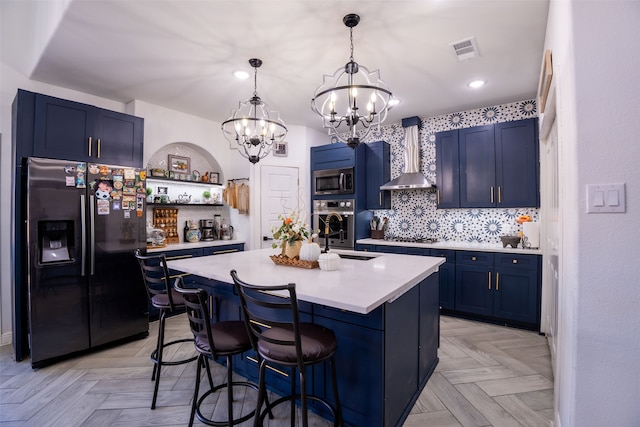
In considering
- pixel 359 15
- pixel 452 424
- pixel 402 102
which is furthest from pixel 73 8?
pixel 452 424

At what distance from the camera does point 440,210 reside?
14.6ft

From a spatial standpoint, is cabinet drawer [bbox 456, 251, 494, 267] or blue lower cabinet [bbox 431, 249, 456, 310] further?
blue lower cabinet [bbox 431, 249, 456, 310]

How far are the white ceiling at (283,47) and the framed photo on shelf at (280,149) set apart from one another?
1.14 meters

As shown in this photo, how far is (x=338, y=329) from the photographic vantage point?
1754 millimetres

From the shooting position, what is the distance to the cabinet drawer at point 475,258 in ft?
11.6

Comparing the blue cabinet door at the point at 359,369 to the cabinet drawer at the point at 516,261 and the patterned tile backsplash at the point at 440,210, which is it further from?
the patterned tile backsplash at the point at 440,210

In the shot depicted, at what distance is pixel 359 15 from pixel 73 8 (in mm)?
2047

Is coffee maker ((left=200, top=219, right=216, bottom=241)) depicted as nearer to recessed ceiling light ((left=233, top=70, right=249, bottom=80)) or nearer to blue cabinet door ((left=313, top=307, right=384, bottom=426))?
recessed ceiling light ((left=233, top=70, right=249, bottom=80))

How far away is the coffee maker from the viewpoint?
463 centimetres

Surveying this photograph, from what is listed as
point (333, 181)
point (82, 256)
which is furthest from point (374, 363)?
point (333, 181)

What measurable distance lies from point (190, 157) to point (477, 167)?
4172 mm

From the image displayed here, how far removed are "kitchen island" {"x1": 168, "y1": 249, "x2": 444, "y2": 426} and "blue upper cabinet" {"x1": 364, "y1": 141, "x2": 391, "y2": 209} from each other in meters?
2.35

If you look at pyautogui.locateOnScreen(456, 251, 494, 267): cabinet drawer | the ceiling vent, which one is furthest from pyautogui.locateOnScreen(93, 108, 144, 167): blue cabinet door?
pyautogui.locateOnScreen(456, 251, 494, 267): cabinet drawer

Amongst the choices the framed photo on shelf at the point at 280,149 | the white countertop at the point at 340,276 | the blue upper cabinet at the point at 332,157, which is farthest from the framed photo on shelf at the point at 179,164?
the white countertop at the point at 340,276
